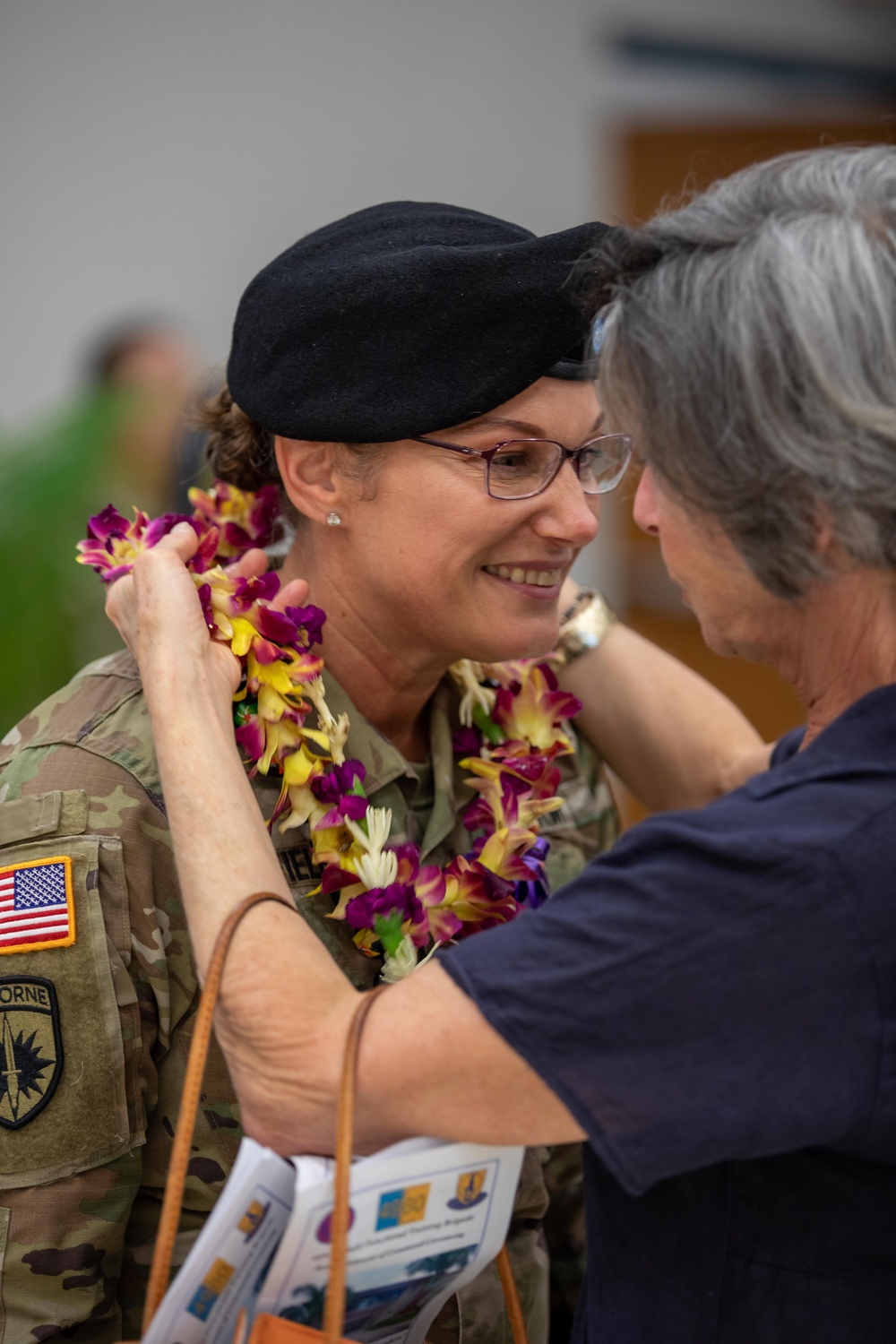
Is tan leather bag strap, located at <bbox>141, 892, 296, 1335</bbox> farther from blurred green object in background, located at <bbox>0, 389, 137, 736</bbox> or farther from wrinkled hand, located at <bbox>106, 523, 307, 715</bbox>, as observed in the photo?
blurred green object in background, located at <bbox>0, 389, 137, 736</bbox>

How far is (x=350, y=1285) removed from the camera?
126 cm

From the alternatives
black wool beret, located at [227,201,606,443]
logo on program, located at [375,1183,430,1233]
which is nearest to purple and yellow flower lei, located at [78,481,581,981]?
black wool beret, located at [227,201,606,443]

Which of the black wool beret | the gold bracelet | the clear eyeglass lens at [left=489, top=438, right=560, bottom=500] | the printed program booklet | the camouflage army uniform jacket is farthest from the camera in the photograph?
the gold bracelet

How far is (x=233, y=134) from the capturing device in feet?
16.2

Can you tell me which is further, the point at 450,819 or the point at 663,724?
the point at 663,724

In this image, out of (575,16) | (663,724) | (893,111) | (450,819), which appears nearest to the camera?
(450,819)

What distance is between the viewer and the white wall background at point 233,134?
466 cm

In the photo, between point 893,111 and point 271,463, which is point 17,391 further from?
point 893,111

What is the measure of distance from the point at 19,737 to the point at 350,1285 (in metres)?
0.88

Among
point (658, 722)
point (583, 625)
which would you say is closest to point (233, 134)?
point (583, 625)

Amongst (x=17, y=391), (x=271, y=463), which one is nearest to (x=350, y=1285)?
(x=271, y=463)

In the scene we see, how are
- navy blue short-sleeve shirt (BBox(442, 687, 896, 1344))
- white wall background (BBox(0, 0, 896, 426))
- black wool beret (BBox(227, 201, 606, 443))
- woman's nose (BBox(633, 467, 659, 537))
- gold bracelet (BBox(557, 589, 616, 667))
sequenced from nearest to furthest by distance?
navy blue short-sleeve shirt (BBox(442, 687, 896, 1344)) < woman's nose (BBox(633, 467, 659, 537)) < black wool beret (BBox(227, 201, 606, 443)) < gold bracelet (BBox(557, 589, 616, 667)) < white wall background (BBox(0, 0, 896, 426))

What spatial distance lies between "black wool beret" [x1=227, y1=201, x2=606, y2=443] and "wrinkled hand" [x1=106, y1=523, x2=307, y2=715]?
248 mm

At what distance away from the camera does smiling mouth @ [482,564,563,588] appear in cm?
189
